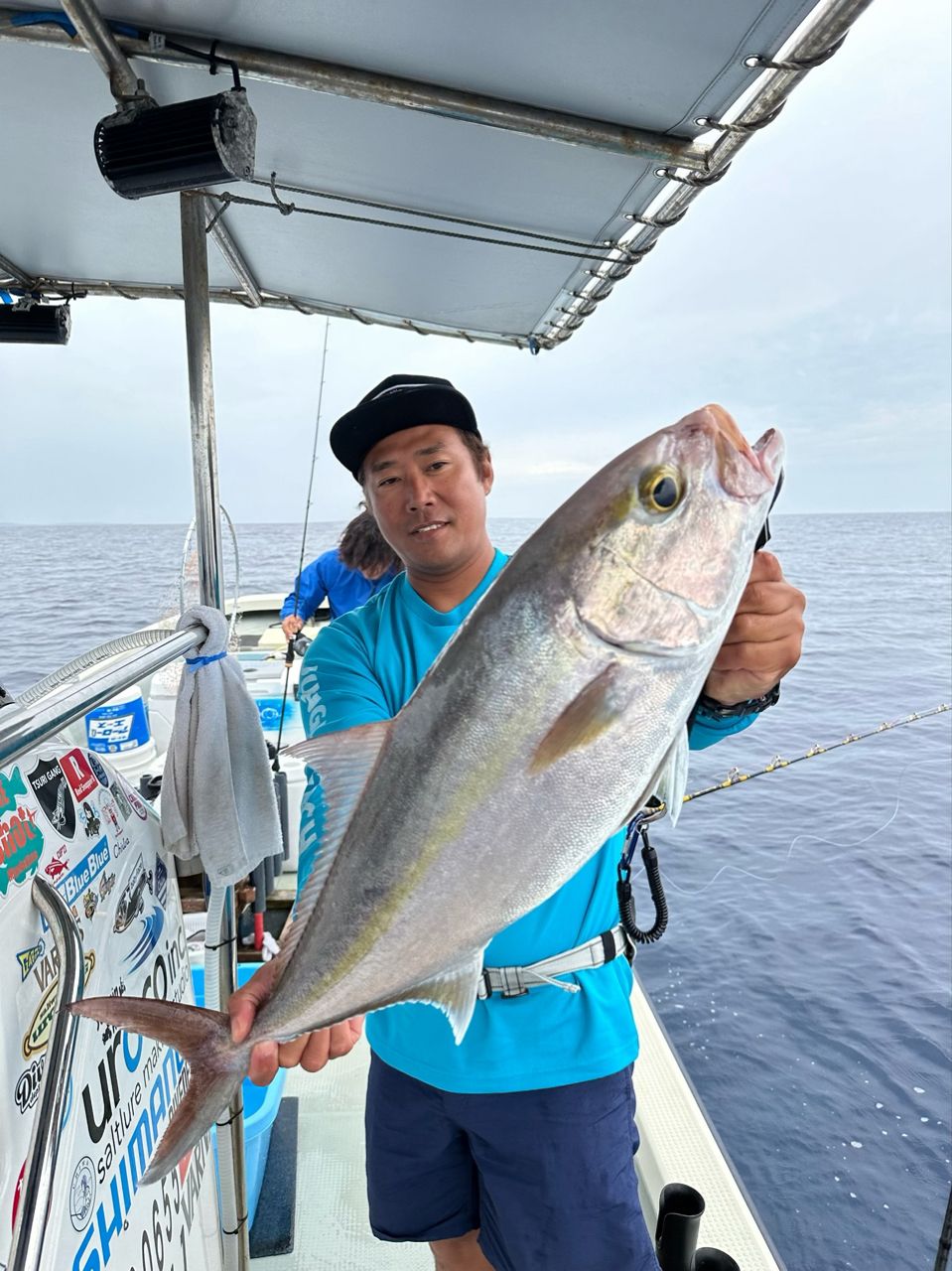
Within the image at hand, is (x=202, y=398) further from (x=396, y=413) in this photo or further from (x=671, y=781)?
(x=671, y=781)

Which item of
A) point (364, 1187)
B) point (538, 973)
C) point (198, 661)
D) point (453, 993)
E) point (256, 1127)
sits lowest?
point (364, 1187)

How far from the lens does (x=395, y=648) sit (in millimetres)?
1959

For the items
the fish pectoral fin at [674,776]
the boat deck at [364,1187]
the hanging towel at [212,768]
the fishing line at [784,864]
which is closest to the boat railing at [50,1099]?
the hanging towel at [212,768]

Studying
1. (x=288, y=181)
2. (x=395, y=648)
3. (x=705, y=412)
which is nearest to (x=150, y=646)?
(x=395, y=648)

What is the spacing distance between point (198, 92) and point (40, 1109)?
99.7 inches

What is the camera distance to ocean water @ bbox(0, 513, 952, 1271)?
16.1 feet

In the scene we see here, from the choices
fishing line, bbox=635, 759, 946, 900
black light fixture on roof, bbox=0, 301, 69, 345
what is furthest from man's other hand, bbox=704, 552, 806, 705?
fishing line, bbox=635, 759, 946, 900

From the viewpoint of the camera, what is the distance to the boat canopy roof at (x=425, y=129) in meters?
1.74

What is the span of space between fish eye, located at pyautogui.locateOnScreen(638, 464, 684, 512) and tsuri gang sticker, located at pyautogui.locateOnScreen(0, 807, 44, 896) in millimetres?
1150

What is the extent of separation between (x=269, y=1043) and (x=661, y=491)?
112 centimetres

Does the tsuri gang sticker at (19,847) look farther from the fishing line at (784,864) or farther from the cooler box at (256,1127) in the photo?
the fishing line at (784,864)

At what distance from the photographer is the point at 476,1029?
1.87 metres

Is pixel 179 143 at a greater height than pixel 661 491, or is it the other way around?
pixel 179 143

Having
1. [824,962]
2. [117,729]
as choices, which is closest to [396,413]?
[117,729]
